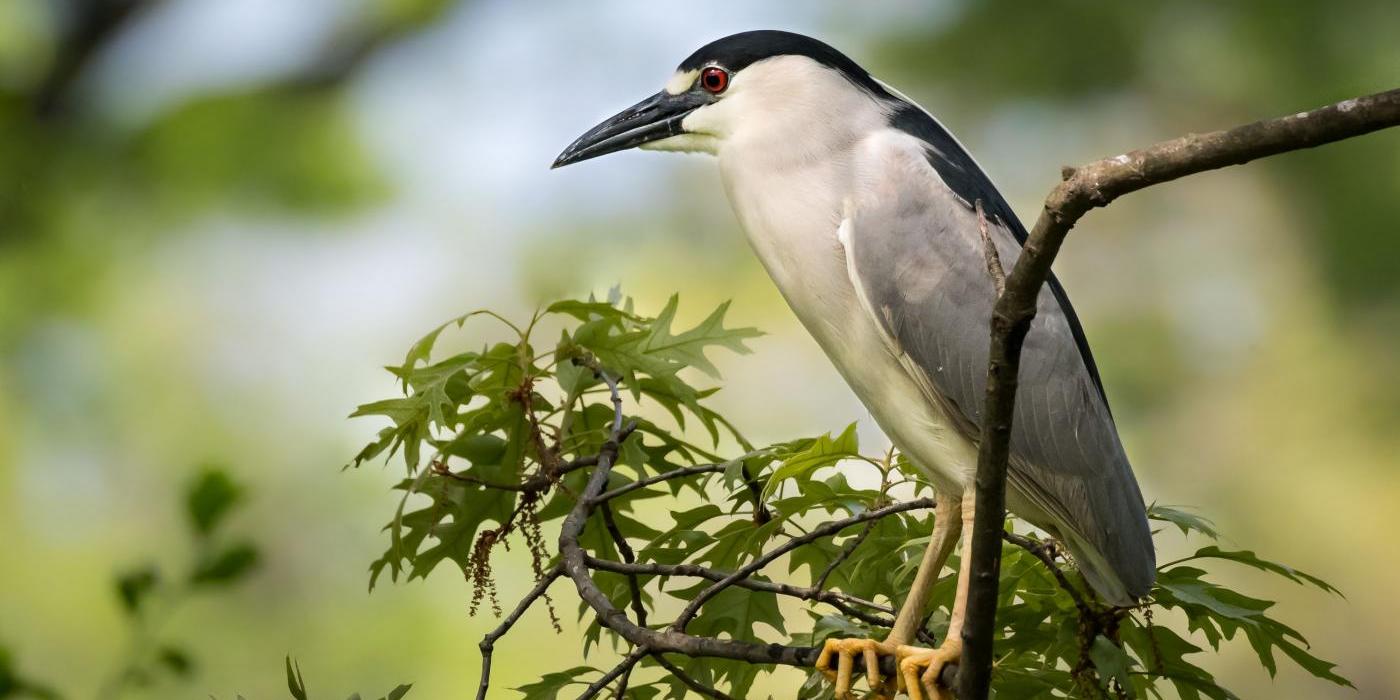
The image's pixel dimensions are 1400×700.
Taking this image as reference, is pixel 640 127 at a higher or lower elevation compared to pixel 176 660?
higher

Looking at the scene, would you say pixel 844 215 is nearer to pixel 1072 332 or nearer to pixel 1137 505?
pixel 1072 332

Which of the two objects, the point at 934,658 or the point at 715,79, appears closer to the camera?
the point at 934,658

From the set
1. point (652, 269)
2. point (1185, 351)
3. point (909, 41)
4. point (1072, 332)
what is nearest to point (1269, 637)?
point (1072, 332)

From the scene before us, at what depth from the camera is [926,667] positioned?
102 centimetres

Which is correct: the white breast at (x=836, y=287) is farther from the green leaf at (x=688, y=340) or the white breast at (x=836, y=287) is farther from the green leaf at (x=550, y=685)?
the green leaf at (x=550, y=685)

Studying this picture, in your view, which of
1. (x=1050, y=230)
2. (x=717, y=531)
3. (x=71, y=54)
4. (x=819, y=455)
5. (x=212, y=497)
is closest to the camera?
(x=212, y=497)

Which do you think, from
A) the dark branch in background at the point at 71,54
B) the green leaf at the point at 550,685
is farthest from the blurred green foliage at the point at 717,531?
the dark branch in background at the point at 71,54

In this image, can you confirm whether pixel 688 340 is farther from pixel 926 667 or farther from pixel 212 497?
pixel 212 497

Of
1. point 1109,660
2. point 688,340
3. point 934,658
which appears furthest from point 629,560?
point 1109,660

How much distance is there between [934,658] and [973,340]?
301mm

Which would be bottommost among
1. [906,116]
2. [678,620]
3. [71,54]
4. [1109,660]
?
[1109,660]

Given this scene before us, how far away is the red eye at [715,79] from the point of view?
133cm

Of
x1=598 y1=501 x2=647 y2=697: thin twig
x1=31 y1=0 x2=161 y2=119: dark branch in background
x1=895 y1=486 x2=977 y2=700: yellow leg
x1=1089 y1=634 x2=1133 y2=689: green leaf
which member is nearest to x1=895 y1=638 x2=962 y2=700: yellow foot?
x1=895 y1=486 x2=977 y2=700: yellow leg

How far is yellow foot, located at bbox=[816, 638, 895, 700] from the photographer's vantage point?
1.03m
